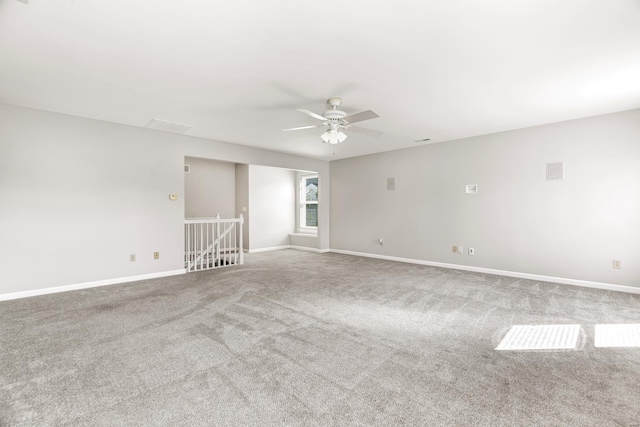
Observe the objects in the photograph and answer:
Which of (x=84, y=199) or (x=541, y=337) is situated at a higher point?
(x=84, y=199)

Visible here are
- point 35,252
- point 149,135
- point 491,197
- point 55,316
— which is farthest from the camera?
point 491,197

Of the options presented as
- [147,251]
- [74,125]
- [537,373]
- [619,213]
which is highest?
[74,125]

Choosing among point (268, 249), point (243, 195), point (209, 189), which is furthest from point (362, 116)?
point (268, 249)

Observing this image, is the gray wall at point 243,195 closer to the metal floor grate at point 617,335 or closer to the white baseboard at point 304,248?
the white baseboard at point 304,248

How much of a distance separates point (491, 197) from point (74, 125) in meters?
6.84

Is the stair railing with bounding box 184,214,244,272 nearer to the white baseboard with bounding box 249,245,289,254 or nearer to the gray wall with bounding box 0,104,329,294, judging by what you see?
the gray wall with bounding box 0,104,329,294

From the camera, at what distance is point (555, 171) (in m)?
4.64

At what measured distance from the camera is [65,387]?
194 cm

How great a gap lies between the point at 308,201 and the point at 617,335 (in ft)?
25.0

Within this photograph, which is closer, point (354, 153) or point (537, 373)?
point (537, 373)

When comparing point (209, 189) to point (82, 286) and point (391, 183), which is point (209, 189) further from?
point (391, 183)

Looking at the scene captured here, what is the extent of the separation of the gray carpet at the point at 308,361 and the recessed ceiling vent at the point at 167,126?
2.57m

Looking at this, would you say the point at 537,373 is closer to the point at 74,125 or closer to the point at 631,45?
the point at 631,45

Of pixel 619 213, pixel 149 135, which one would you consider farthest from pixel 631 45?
pixel 149 135
